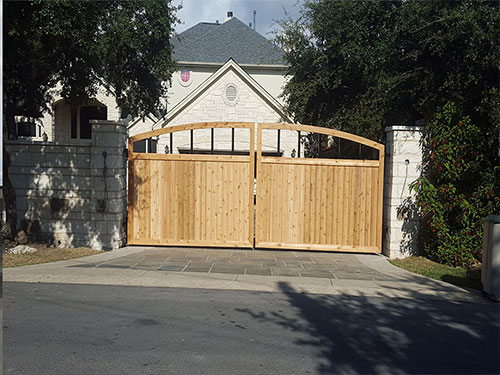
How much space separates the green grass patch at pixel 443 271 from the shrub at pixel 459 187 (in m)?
0.33

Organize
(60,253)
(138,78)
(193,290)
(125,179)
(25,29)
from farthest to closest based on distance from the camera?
(138,78) → (125,179) → (60,253) → (25,29) → (193,290)

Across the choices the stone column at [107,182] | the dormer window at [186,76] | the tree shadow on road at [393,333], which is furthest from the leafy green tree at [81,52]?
the dormer window at [186,76]

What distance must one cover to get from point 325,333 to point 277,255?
4.89 m

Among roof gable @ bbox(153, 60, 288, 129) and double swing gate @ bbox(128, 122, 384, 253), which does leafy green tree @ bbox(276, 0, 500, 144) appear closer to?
double swing gate @ bbox(128, 122, 384, 253)

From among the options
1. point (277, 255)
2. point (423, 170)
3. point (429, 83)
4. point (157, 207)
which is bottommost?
point (277, 255)

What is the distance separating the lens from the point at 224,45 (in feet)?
103

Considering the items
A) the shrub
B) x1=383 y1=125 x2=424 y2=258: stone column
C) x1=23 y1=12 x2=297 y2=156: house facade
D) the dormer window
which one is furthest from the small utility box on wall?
the dormer window

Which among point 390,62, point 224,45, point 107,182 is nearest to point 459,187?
point 390,62

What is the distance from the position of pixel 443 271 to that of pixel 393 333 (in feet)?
13.1

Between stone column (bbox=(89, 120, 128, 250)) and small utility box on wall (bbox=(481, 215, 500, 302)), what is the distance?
7.30 meters

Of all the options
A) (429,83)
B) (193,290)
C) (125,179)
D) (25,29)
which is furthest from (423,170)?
(25,29)

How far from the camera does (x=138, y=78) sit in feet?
63.7

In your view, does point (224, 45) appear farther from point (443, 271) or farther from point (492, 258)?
point (492, 258)

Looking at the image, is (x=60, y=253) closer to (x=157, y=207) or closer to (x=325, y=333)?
(x=157, y=207)
